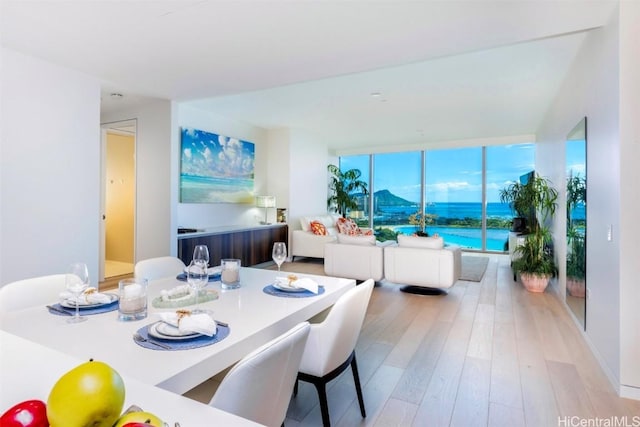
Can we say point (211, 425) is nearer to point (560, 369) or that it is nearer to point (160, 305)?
point (160, 305)

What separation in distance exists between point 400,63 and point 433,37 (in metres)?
0.50

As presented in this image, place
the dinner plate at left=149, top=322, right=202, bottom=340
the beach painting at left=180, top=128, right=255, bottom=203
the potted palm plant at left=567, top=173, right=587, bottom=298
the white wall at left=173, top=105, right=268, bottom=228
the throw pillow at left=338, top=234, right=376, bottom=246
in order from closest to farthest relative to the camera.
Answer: the dinner plate at left=149, top=322, right=202, bottom=340 < the potted palm plant at left=567, top=173, right=587, bottom=298 < the throw pillow at left=338, top=234, right=376, bottom=246 < the beach painting at left=180, top=128, right=255, bottom=203 < the white wall at left=173, top=105, right=268, bottom=228

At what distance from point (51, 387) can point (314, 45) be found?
2785 millimetres

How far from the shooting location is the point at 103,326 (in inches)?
52.7

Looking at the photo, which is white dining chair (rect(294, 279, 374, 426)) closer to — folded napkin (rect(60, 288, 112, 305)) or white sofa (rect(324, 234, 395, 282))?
folded napkin (rect(60, 288, 112, 305))

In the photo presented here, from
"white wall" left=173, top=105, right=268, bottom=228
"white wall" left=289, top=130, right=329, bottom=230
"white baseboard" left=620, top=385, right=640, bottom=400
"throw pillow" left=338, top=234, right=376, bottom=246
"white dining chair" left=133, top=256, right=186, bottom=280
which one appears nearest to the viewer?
"white baseboard" left=620, top=385, right=640, bottom=400

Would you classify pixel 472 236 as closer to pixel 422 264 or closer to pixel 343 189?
pixel 343 189

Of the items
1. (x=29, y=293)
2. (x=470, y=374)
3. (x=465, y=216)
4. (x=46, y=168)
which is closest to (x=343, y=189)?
(x=465, y=216)

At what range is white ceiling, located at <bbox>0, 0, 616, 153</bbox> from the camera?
2.35 meters

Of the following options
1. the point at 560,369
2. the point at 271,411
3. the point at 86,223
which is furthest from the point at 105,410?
the point at 86,223

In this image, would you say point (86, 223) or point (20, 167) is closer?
point (20, 167)

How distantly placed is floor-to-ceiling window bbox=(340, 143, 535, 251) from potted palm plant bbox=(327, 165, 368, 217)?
502 mm

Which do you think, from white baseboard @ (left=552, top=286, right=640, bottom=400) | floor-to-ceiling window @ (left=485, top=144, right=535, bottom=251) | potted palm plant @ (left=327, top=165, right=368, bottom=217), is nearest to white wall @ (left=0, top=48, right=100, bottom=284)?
white baseboard @ (left=552, top=286, right=640, bottom=400)

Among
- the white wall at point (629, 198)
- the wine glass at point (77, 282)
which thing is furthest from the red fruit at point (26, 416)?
the white wall at point (629, 198)
